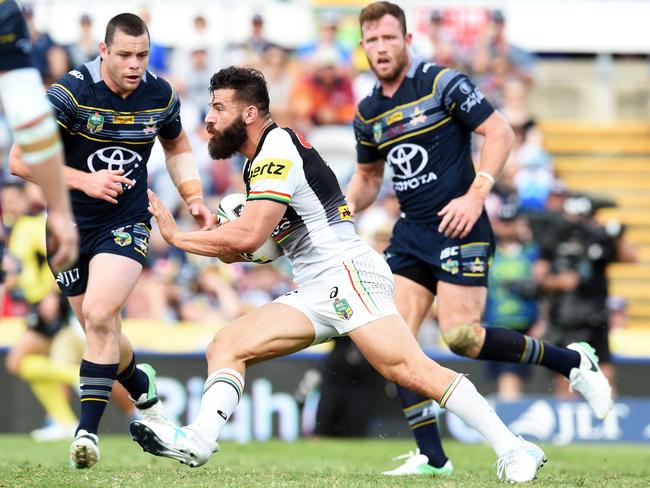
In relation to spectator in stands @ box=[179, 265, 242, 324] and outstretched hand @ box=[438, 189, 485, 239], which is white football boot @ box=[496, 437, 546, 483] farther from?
Result: spectator in stands @ box=[179, 265, 242, 324]

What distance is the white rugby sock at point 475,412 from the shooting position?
6832 mm

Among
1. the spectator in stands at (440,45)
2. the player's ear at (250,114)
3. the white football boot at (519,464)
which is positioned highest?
the spectator in stands at (440,45)

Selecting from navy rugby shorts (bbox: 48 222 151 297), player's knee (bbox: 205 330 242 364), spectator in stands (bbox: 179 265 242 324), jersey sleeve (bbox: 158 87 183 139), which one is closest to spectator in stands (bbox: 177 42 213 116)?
spectator in stands (bbox: 179 265 242 324)

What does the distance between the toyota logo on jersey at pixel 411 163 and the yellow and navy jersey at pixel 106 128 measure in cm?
167

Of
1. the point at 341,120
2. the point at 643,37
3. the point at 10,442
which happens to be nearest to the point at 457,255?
the point at 10,442

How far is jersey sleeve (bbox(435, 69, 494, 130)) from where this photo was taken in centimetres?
814

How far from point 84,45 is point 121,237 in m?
10.6

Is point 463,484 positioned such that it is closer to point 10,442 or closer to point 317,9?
Result: point 10,442

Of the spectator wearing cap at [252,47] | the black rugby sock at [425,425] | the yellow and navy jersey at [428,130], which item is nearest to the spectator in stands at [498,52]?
the spectator wearing cap at [252,47]

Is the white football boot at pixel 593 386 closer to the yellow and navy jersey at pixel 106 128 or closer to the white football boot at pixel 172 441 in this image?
the white football boot at pixel 172 441

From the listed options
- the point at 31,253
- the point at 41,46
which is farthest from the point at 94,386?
the point at 41,46

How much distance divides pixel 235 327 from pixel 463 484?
1615 millimetres

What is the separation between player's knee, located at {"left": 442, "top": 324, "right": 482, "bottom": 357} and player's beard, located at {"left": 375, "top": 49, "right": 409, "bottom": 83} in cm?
184

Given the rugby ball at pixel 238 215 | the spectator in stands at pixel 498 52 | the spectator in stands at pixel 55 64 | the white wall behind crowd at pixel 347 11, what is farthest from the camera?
the spectator in stands at pixel 498 52
